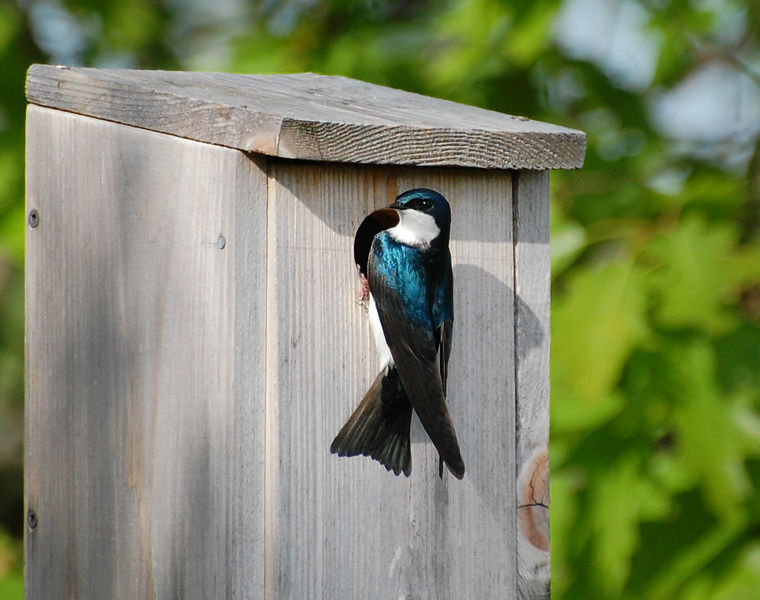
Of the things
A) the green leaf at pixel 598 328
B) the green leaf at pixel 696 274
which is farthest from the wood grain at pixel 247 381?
the green leaf at pixel 696 274

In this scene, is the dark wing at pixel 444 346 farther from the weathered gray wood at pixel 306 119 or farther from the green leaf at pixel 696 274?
the green leaf at pixel 696 274

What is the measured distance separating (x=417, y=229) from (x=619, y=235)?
1.39m

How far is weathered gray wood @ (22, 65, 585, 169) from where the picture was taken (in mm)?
1351

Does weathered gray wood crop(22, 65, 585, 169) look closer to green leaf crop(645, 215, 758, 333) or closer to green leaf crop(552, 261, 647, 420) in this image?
green leaf crop(552, 261, 647, 420)

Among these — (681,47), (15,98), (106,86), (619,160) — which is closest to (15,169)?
(15,98)

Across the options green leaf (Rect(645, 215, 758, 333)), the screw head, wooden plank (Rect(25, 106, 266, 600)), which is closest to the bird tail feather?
wooden plank (Rect(25, 106, 266, 600))

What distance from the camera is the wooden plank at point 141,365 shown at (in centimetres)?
138

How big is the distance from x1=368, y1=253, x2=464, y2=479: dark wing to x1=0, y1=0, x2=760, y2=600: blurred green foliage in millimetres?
876

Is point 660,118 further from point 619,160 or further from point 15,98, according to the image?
point 15,98

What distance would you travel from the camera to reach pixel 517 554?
1656mm

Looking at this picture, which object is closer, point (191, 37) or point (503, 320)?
point (503, 320)

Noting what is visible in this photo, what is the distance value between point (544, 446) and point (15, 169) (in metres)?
2.06

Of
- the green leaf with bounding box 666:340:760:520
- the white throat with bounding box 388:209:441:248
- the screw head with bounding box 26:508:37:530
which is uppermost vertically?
the white throat with bounding box 388:209:441:248

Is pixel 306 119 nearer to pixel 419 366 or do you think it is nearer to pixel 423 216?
pixel 423 216
